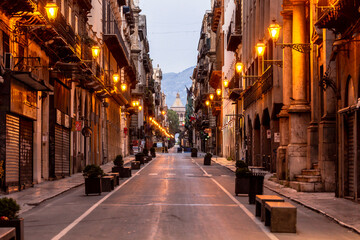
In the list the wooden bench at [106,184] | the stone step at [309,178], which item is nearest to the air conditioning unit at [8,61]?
the wooden bench at [106,184]

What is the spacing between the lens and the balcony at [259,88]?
3731 cm

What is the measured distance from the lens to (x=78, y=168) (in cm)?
4047

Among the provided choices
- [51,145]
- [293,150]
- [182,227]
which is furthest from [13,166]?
[182,227]

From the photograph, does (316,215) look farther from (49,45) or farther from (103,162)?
(103,162)

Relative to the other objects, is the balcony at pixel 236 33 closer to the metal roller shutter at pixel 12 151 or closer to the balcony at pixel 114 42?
the balcony at pixel 114 42

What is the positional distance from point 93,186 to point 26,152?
240 inches

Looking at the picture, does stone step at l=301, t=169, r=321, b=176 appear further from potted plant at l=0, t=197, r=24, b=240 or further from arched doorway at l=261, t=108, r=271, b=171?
arched doorway at l=261, t=108, r=271, b=171

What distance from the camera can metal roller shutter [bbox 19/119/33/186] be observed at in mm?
25861

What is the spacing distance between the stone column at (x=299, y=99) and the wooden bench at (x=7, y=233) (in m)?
18.6

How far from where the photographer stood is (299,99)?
88.4 ft

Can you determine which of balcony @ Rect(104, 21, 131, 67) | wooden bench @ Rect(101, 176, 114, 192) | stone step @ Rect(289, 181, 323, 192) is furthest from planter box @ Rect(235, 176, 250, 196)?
balcony @ Rect(104, 21, 131, 67)

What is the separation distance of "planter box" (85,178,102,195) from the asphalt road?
1.24 feet

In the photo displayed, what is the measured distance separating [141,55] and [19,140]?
291ft

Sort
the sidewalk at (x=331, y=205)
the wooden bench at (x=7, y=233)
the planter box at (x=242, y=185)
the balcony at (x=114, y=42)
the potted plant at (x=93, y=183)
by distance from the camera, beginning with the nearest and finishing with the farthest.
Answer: the wooden bench at (x=7, y=233), the sidewalk at (x=331, y=205), the planter box at (x=242, y=185), the potted plant at (x=93, y=183), the balcony at (x=114, y=42)
